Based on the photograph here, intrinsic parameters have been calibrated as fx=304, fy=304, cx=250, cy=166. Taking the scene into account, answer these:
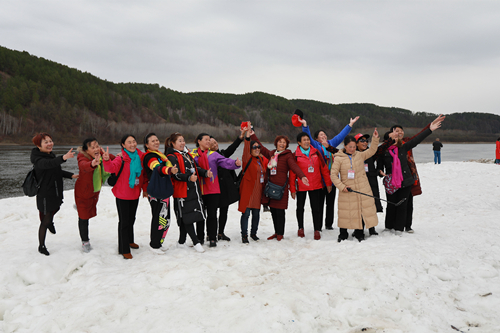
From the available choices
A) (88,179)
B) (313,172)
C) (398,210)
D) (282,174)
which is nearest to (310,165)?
(313,172)

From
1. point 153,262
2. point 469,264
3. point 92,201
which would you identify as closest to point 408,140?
point 469,264

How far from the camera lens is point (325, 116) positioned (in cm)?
17938

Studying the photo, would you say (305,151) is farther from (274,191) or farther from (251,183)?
(251,183)

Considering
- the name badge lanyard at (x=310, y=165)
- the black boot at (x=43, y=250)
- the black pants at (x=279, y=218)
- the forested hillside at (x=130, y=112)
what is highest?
the forested hillside at (x=130, y=112)

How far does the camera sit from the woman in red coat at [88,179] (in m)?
4.25

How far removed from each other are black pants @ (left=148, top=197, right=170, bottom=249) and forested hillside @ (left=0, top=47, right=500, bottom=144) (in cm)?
9306

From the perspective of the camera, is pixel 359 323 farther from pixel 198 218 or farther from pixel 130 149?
pixel 130 149

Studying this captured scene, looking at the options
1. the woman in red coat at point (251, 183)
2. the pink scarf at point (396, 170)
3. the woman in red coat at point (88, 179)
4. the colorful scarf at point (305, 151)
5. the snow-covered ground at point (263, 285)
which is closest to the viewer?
the snow-covered ground at point (263, 285)

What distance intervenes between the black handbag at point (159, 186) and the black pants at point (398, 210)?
150 inches

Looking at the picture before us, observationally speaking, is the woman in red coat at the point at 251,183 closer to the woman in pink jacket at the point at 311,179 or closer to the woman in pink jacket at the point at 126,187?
the woman in pink jacket at the point at 311,179

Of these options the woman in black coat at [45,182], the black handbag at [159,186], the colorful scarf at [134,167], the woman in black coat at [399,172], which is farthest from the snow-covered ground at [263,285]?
the colorful scarf at [134,167]

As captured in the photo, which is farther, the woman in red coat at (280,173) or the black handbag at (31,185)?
the woman in red coat at (280,173)

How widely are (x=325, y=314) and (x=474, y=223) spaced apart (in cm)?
484

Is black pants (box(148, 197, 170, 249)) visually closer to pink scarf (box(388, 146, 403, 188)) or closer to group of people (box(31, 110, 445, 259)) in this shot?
group of people (box(31, 110, 445, 259))
